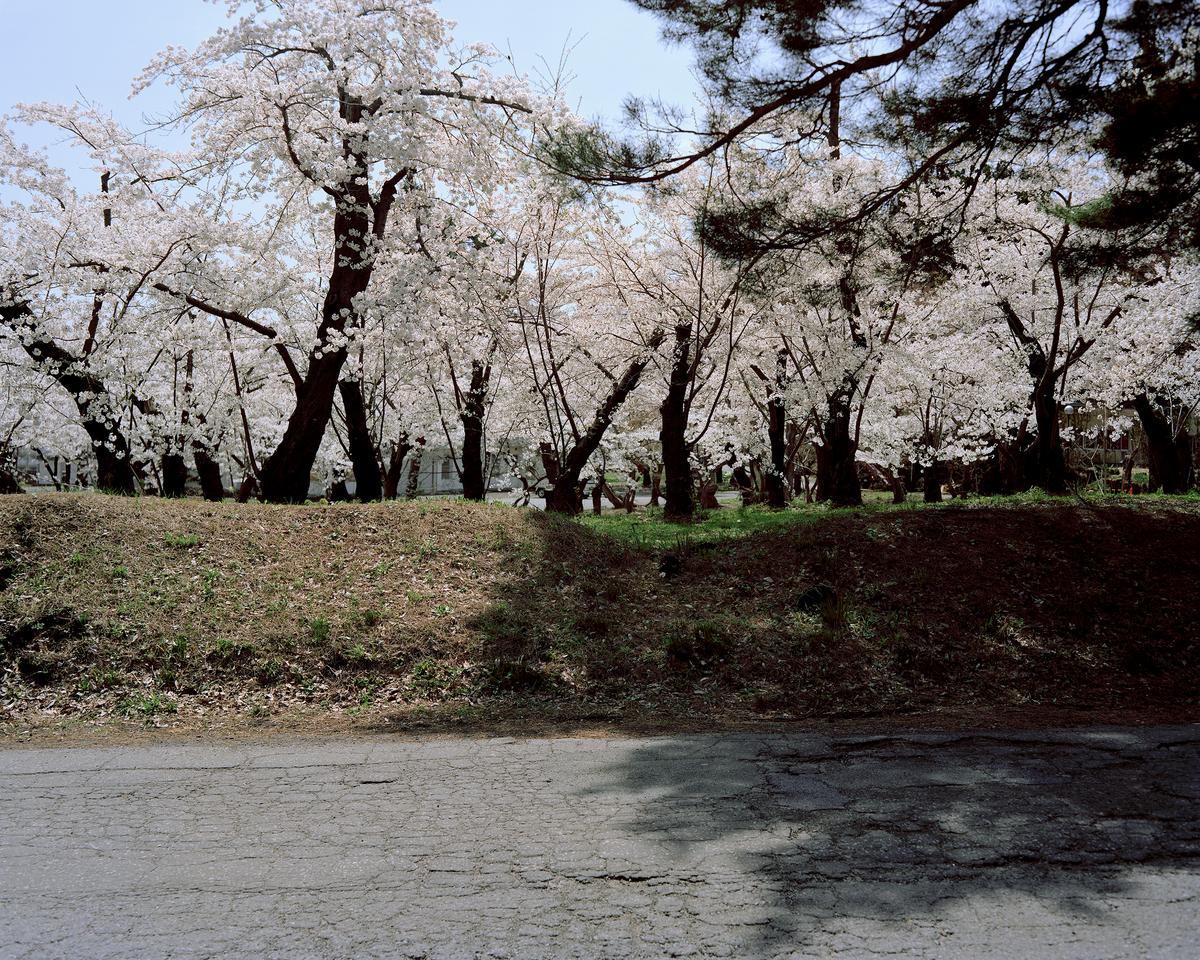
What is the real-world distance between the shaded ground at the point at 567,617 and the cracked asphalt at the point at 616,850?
1.18 meters

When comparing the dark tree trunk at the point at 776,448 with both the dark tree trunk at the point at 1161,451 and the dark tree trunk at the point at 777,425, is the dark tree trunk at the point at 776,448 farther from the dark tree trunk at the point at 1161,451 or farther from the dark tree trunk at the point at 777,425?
the dark tree trunk at the point at 1161,451

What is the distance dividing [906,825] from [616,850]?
1.40 m

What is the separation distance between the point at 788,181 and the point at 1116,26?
2984 millimetres

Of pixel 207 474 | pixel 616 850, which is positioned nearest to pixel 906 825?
pixel 616 850

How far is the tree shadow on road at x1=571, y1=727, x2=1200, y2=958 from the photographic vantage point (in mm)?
3371

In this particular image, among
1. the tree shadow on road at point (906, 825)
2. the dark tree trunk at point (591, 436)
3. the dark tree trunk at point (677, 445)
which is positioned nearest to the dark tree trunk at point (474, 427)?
the dark tree trunk at point (591, 436)

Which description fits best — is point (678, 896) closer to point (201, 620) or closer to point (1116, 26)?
point (201, 620)

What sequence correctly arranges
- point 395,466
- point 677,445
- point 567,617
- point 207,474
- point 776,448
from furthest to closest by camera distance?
point 395,466 < point 776,448 < point 207,474 < point 677,445 < point 567,617

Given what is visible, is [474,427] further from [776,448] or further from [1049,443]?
[1049,443]

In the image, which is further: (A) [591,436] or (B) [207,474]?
(B) [207,474]

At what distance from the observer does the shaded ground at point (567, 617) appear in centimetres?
684

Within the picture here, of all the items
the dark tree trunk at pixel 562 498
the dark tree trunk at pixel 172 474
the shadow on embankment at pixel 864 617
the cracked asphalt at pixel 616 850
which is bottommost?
the cracked asphalt at pixel 616 850

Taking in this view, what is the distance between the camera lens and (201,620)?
753cm

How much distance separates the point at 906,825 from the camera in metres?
4.15
